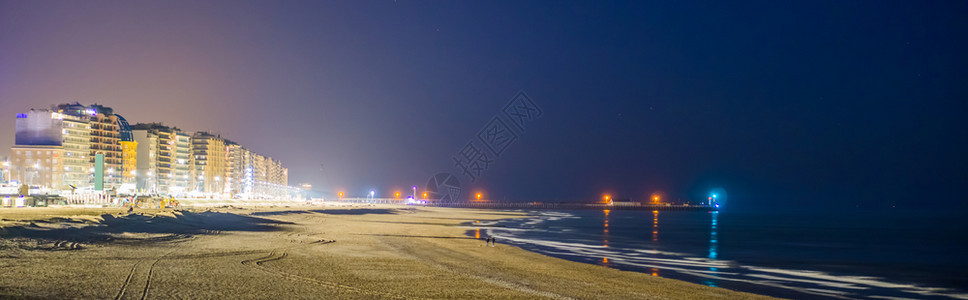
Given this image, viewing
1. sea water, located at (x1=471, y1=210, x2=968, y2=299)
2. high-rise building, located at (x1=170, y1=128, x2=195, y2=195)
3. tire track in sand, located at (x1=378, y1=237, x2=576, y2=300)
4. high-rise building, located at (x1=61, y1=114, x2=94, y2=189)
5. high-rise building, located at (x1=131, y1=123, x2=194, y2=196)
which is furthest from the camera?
high-rise building, located at (x1=170, y1=128, x2=195, y2=195)

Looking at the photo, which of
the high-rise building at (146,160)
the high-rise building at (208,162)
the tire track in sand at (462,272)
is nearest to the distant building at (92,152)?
the high-rise building at (146,160)

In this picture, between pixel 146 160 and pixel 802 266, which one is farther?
pixel 146 160

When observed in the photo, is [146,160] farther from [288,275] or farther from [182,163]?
[288,275]

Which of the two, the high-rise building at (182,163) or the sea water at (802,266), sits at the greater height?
the high-rise building at (182,163)

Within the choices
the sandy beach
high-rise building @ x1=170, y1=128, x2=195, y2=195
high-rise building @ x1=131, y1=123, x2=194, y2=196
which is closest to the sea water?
the sandy beach

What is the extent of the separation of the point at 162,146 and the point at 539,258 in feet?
526

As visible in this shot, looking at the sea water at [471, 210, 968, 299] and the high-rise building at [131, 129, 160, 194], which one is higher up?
the high-rise building at [131, 129, 160, 194]

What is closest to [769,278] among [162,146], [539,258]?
[539,258]

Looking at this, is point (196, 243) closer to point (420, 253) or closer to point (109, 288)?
point (420, 253)

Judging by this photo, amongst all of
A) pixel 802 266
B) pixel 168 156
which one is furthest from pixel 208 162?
pixel 802 266

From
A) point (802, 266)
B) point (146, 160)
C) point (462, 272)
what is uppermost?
point (146, 160)

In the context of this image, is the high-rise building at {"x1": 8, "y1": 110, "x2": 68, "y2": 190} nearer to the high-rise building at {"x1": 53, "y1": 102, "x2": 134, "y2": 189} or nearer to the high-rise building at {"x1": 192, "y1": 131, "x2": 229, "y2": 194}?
the high-rise building at {"x1": 53, "y1": 102, "x2": 134, "y2": 189}

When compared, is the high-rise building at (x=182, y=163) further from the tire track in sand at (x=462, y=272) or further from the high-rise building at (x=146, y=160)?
the tire track in sand at (x=462, y=272)

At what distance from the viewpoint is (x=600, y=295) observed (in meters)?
15.5
